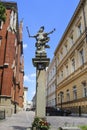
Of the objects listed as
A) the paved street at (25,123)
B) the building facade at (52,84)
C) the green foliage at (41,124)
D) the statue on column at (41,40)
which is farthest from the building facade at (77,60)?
the building facade at (52,84)

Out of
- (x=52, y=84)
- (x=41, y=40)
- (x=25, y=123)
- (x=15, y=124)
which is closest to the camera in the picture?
(x=41, y=40)

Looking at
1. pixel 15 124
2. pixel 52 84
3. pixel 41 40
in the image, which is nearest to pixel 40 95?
pixel 41 40

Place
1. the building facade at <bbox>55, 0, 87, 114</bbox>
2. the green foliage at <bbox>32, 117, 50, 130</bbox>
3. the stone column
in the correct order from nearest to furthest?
the green foliage at <bbox>32, 117, 50, 130</bbox>
the stone column
the building facade at <bbox>55, 0, 87, 114</bbox>

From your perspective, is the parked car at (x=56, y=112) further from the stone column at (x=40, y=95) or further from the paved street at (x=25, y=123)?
the stone column at (x=40, y=95)

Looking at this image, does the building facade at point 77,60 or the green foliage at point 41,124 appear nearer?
the green foliage at point 41,124

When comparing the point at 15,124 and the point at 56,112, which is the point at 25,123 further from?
the point at 56,112

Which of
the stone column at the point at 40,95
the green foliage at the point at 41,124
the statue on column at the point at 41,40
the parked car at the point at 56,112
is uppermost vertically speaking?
the statue on column at the point at 41,40

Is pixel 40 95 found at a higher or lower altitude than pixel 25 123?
higher

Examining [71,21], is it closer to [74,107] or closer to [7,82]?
[74,107]

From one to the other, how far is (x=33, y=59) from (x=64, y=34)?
30676mm

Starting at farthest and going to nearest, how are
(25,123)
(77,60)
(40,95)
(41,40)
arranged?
(77,60) → (25,123) → (41,40) → (40,95)

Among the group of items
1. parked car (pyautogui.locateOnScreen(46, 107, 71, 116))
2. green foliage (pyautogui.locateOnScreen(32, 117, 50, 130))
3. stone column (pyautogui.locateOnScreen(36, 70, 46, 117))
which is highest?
stone column (pyautogui.locateOnScreen(36, 70, 46, 117))

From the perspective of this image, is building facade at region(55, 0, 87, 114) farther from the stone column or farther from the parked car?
the stone column

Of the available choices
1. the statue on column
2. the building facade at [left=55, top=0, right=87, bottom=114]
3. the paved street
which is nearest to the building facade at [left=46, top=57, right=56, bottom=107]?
the building facade at [left=55, top=0, right=87, bottom=114]
